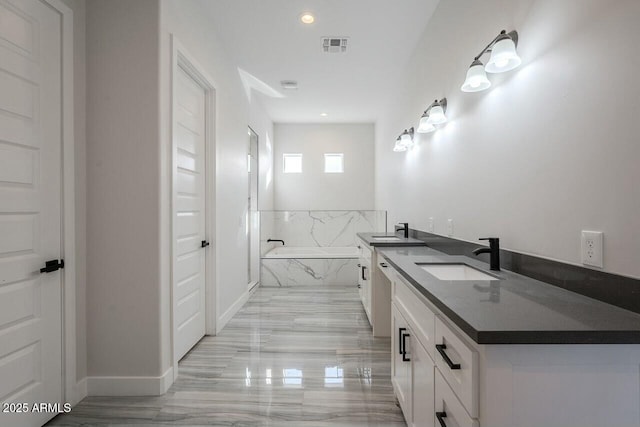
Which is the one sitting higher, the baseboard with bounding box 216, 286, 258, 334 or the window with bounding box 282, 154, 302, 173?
the window with bounding box 282, 154, 302, 173

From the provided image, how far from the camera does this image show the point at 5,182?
149cm

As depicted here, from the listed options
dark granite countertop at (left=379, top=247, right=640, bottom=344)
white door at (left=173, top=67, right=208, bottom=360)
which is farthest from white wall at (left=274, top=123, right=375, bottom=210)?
dark granite countertop at (left=379, top=247, right=640, bottom=344)

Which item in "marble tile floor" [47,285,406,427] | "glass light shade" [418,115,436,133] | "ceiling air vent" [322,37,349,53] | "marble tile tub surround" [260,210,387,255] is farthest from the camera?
"marble tile tub surround" [260,210,387,255]

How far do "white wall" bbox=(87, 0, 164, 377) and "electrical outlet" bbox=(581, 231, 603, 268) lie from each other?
213 centimetres

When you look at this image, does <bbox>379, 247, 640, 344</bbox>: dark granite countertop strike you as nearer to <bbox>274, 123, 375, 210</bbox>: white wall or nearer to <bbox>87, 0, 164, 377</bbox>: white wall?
<bbox>87, 0, 164, 377</bbox>: white wall

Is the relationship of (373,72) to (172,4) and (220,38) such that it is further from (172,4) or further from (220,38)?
(172,4)

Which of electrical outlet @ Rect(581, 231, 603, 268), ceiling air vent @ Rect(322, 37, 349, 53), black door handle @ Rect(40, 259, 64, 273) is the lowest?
black door handle @ Rect(40, 259, 64, 273)

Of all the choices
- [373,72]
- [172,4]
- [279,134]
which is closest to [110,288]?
[172,4]

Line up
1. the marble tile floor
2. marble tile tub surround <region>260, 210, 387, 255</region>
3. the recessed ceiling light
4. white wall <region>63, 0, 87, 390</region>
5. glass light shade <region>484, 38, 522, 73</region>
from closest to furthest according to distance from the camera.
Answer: glass light shade <region>484, 38, 522, 73</region>
the marble tile floor
white wall <region>63, 0, 87, 390</region>
the recessed ceiling light
marble tile tub surround <region>260, 210, 387, 255</region>

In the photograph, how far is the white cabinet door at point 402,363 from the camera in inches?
61.6

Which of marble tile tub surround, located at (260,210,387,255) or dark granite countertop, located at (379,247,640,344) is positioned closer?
dark granite countertop, located at (379,247,640,344)

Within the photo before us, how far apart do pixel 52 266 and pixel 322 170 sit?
481 centimetres

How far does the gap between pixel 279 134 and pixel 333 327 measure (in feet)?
13.4

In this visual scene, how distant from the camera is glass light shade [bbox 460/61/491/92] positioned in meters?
1.63
